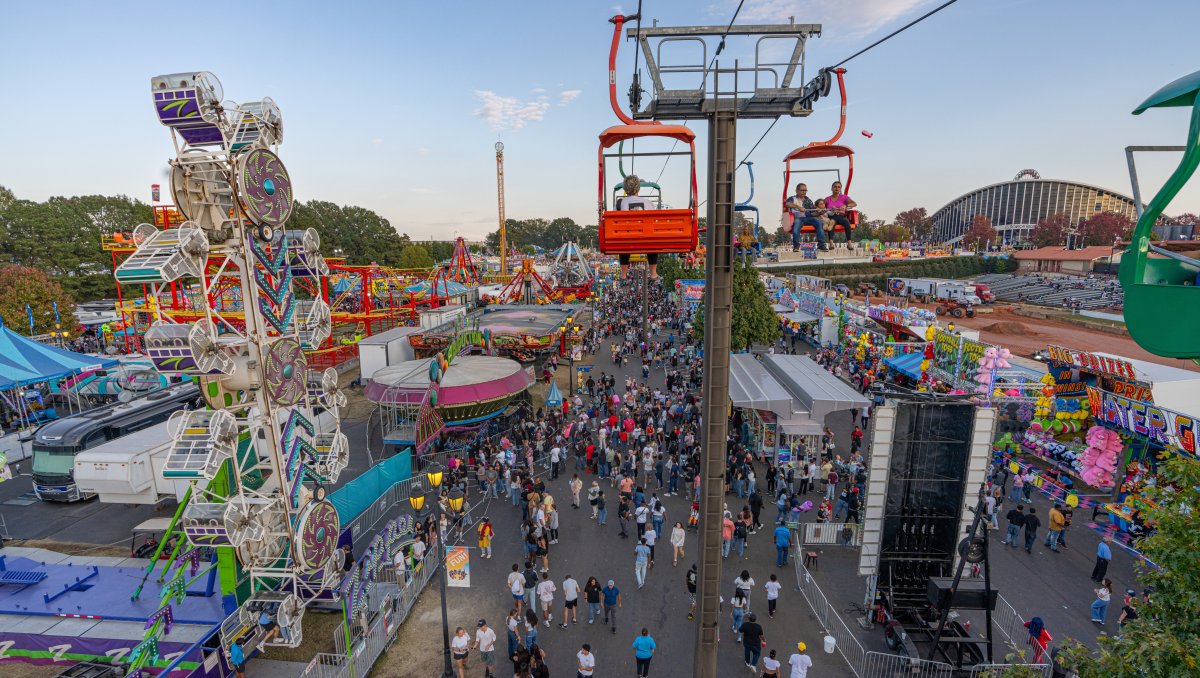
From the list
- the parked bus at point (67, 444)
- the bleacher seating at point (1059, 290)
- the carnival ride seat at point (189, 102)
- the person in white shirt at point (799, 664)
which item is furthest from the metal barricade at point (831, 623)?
the bleacher seating at point (1059, 290)

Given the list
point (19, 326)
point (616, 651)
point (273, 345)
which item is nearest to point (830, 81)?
point (273, 345)

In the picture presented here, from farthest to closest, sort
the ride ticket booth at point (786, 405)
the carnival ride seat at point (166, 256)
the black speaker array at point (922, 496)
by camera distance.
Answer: the ride ticket booth at point (786, 405) < the black speaker array at point (922, 496) < the carnival ride seat at point (166, 256)

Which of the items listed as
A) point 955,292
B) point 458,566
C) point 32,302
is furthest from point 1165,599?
point 955,292

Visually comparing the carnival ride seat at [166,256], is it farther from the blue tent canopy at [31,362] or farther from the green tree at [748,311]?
the green tree at [748,311]

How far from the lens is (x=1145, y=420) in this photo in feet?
46.3

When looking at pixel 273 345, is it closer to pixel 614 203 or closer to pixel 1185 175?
pixel 614 203

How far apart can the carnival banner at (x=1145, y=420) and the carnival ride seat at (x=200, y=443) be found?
67.0 ft

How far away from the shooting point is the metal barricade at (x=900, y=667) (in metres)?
9.11

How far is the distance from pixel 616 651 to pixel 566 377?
2188 centimetres

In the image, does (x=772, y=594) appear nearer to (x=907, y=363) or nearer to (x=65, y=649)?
(x=65, y=649)

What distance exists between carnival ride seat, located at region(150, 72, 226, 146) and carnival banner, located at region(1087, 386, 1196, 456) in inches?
850

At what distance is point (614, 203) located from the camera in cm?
984

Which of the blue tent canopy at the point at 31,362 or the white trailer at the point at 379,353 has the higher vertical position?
the blue tent canopy at the point at 31,362

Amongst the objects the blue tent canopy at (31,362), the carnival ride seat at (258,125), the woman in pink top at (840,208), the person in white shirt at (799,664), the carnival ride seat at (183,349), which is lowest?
the person in white shirt at (799,664)
